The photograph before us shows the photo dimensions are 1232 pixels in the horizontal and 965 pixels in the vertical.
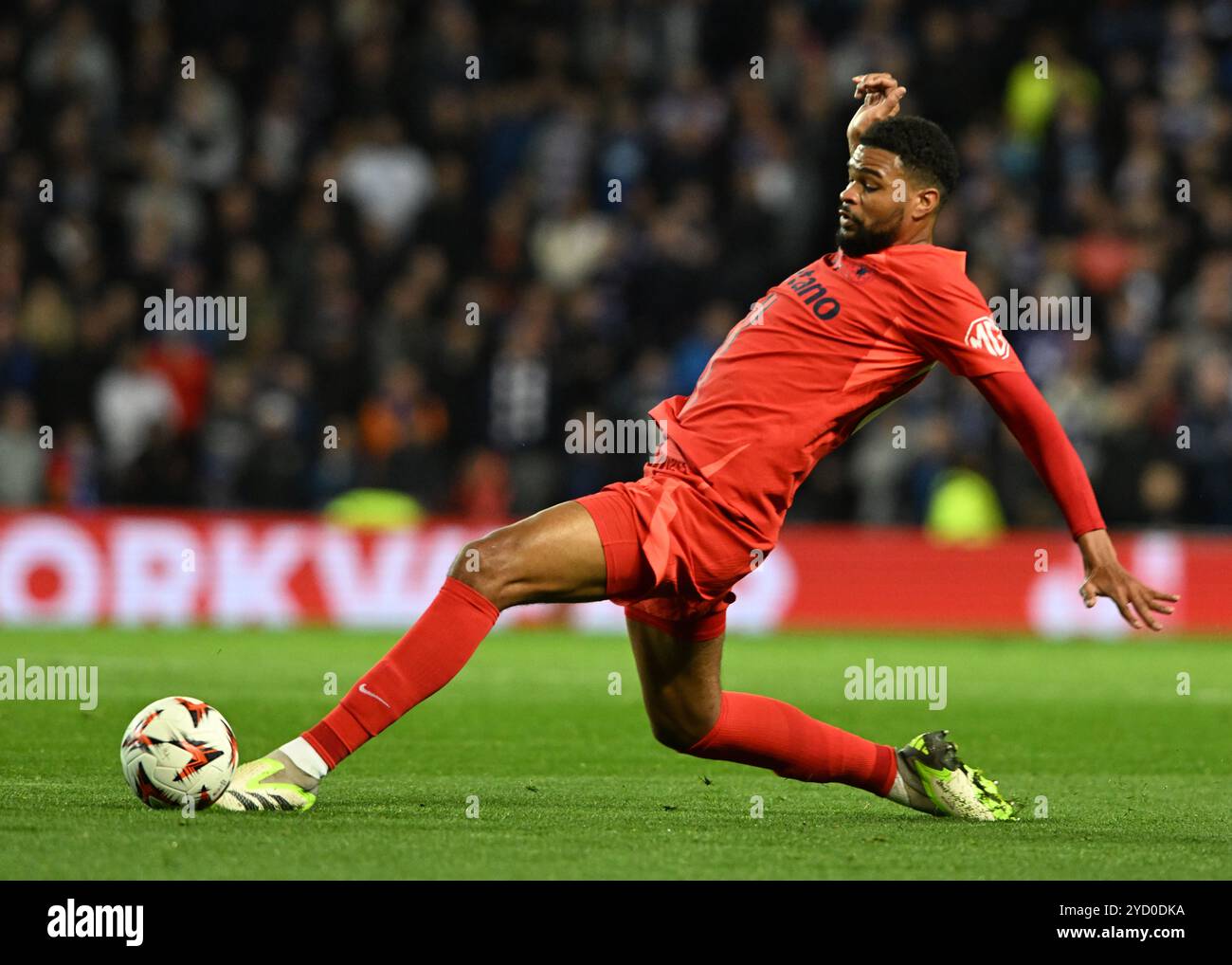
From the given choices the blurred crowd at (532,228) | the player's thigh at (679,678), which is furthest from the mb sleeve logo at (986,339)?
the blurred crowd at (532,228)

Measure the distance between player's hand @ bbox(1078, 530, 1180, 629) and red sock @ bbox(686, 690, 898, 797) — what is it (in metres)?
1.17

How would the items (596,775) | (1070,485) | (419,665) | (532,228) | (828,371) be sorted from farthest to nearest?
(532,228) < (596,775) < (828,371) < (419,665) < (1070,485)

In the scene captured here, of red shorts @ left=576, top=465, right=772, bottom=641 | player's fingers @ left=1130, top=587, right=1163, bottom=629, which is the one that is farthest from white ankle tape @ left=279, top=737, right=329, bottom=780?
player's fingers @ left=1130, top=587, right=1163, bottom=629

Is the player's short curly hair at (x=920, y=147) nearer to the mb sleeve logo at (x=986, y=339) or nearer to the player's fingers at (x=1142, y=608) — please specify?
the mb sleeve logo at (x=986, y=339)

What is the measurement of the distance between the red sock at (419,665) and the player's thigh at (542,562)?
0.20 ft

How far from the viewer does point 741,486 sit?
5.55 meters

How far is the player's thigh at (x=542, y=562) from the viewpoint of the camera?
5.34 m

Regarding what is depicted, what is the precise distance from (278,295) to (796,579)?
14.9ft

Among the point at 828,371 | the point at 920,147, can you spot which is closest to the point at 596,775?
the point at 828,371

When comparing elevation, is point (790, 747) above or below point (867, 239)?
below

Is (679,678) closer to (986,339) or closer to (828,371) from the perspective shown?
(828,371)

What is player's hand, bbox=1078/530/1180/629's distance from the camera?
505cm

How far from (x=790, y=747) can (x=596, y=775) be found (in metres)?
1.31

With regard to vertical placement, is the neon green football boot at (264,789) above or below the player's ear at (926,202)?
below
